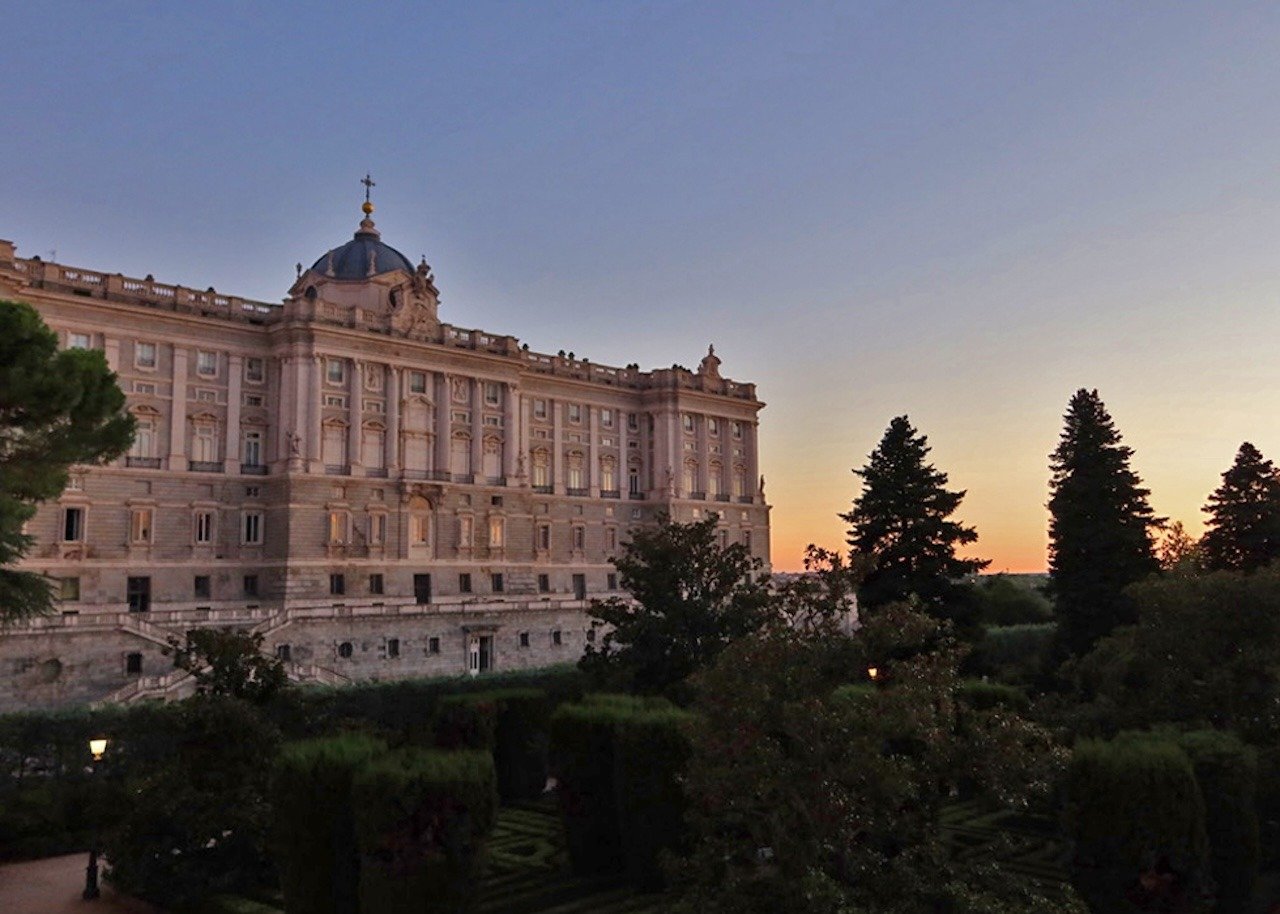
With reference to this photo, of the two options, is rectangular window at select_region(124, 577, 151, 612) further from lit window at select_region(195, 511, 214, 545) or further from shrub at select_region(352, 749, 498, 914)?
shrub at select_region(352, 749, 498, 914)

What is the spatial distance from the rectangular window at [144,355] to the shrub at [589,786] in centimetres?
3750

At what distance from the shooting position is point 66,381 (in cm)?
2466

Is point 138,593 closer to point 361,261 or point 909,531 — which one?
point 361,261

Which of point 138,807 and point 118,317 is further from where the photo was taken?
point 118,317

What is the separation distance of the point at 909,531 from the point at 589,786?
2573cm

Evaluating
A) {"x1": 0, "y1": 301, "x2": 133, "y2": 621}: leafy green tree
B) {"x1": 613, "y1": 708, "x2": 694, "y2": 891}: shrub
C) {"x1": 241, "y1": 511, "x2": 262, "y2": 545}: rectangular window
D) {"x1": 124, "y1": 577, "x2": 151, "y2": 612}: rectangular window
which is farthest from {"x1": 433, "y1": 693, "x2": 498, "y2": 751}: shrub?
{"x1": 241, "y1": 511, "x2": 262, "y2": 545}: rectangular window

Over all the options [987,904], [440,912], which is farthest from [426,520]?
[987,904]

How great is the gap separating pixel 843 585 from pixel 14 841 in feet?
62.7

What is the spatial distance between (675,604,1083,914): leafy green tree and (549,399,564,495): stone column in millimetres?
54627

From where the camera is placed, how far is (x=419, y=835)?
14789 millimetres

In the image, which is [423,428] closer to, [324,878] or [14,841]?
[14,841]

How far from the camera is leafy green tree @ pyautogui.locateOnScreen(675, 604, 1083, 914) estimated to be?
12047 mm

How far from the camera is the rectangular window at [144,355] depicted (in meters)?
50.4

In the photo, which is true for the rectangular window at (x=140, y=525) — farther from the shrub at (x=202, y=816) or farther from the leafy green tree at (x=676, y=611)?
the shrub at (x=202, y=816)
